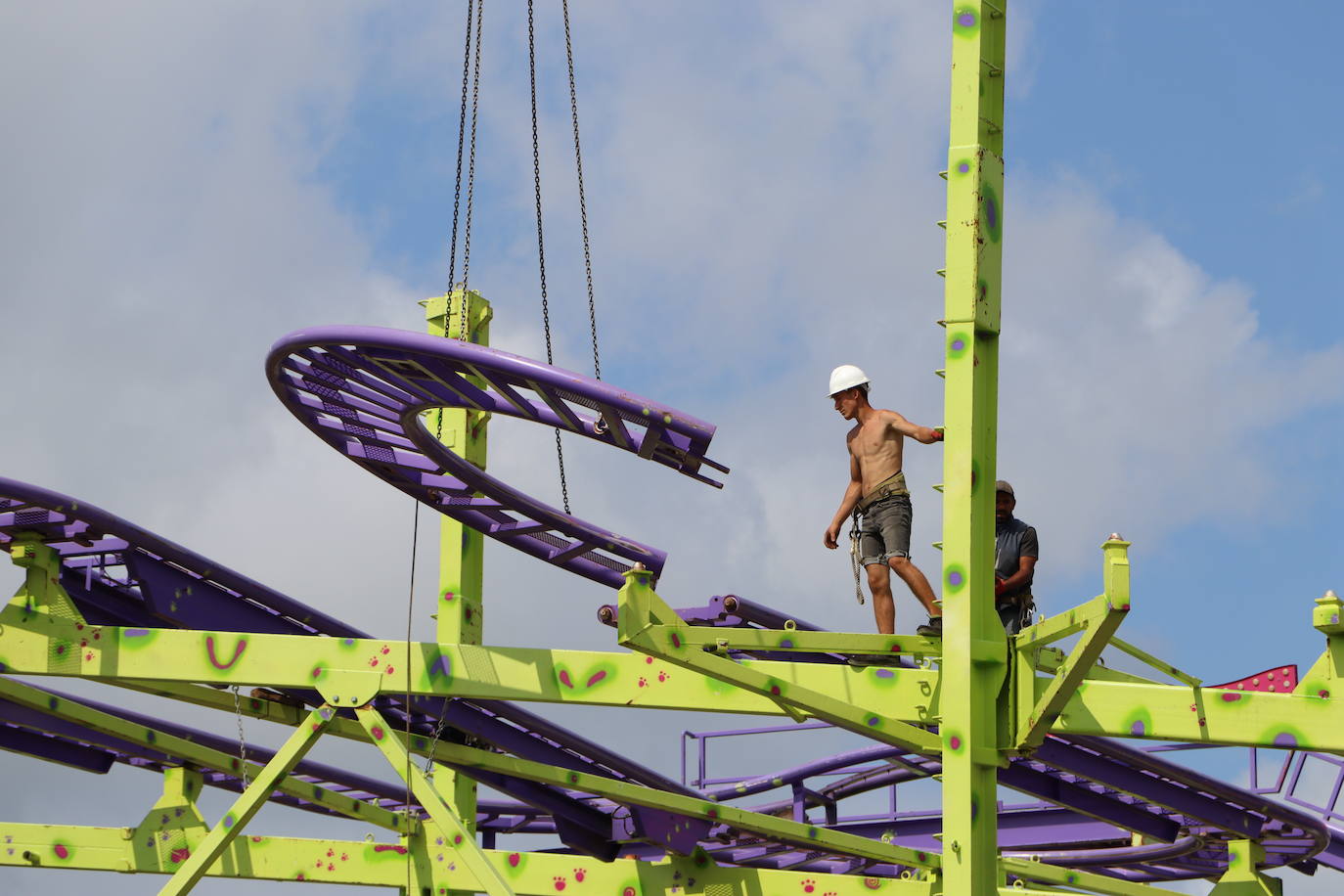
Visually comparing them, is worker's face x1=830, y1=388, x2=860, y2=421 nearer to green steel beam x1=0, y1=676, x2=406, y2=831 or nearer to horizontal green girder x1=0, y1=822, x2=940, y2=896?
horizontal green girder x1=0, y1=822, x2=940, y2=896

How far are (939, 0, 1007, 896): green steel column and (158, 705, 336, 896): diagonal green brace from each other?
4.33 meters

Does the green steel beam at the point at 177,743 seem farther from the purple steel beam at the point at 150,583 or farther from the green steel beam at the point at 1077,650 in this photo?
the green steel beam at the point at 1077,650

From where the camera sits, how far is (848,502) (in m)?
14.2

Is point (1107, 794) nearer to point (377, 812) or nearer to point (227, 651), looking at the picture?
point (377, 812)

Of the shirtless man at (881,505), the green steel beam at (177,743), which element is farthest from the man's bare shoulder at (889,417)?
the green steel beam at (177,743)

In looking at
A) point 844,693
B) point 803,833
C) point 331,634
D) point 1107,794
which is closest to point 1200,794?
point 1107,794

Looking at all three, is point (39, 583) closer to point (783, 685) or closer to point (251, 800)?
point (251, 800)

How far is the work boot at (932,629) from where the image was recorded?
1312 cm

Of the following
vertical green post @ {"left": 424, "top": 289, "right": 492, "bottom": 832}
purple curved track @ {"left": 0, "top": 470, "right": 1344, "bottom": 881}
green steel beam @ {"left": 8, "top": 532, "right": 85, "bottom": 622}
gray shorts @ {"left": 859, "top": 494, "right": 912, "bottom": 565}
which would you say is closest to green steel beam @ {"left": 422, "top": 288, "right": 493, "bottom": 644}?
vertical green post @ {"left": 424, "top": 289, "right": 492, "bottom": 832}

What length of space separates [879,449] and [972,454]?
61.2 inches

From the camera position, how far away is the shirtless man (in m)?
13.9

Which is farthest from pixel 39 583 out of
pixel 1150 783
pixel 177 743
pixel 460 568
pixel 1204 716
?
pixel 1150 783

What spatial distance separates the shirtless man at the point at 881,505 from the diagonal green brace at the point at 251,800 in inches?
147

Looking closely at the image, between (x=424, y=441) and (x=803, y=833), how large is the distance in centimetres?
443
